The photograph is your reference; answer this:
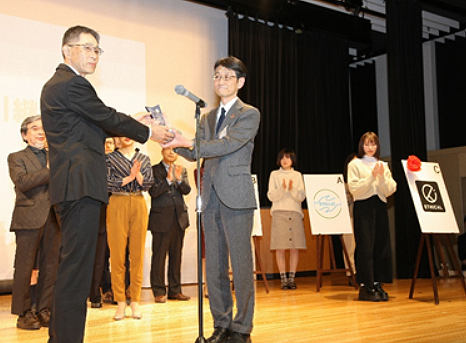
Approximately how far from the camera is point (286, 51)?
821 centimetres

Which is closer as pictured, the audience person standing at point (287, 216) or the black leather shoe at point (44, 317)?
the black leather shoe at point (44, 317)

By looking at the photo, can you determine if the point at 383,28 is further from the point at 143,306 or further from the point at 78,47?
the point at 78,47

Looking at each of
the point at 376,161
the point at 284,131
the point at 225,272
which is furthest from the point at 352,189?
the point at 284,131

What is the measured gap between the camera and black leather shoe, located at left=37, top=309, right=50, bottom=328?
393cm

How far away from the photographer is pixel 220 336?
3025 millimetres

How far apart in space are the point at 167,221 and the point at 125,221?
3.47 feet

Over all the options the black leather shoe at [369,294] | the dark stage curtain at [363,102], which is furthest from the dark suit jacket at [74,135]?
the dark stage curtain at [363,102]

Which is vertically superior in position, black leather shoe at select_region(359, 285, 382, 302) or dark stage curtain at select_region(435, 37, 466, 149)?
dark stage curtain at select_region(435, 37, 466, 149)

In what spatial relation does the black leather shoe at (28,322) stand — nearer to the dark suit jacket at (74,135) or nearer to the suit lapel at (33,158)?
the suit lapel at (33,158)

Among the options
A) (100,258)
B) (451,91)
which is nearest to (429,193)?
(100,258)

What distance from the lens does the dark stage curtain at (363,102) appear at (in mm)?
10344

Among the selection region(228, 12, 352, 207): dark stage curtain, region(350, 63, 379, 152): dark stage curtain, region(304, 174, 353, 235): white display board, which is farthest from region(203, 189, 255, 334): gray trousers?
region(350, 63, 379, 152): dark stage curtain

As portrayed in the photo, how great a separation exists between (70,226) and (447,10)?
24.6ft

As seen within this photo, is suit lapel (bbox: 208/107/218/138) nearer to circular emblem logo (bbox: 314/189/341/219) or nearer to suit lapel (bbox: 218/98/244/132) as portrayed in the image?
suit lapel (bbox: 218/98/244/132)
